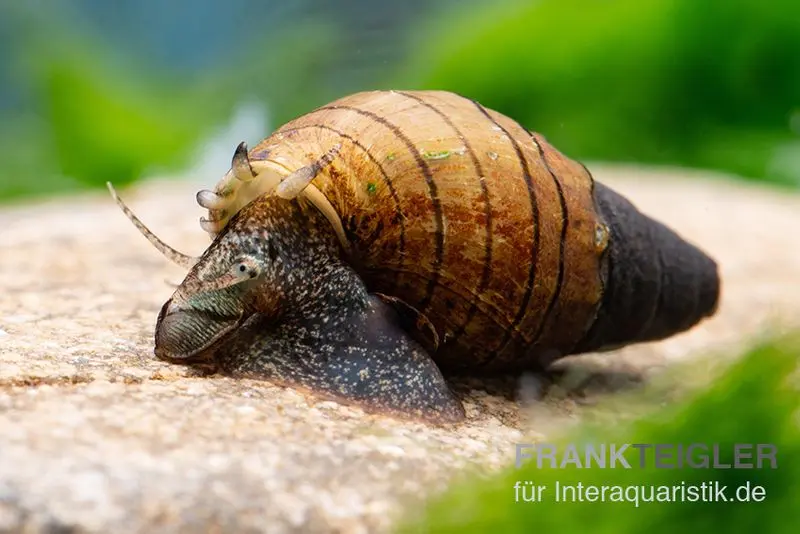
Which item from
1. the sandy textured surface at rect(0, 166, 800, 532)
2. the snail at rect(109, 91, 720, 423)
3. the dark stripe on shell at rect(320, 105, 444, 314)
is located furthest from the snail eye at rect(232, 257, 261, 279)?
the dark stripe on shell at rect(320, 105, 444, 314)

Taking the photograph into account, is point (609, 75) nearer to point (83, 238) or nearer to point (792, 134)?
point (792, 134)

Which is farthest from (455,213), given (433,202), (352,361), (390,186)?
(352,361)

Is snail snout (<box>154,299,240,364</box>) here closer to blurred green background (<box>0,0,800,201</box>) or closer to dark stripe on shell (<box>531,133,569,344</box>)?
dark stripe on shell (<box>531,133,569,344</box>)

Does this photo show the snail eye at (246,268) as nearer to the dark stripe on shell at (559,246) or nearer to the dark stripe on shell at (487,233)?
the dark stripe on shell at (487,233)

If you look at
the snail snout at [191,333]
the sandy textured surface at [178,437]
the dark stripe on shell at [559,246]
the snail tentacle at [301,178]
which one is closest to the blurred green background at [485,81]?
the sandy textured surface at [178,437]

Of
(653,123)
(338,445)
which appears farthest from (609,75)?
(338,445)

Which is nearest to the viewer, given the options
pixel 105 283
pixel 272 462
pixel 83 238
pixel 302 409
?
pixel 272 462

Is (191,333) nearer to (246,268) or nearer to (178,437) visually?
(246,268)

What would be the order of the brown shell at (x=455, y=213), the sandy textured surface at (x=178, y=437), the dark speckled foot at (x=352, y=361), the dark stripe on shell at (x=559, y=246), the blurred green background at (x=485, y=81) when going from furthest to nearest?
the blurred green background at (x=485, y=81) < the dark stripe on shell at (x=559, y=246) < the brown shell at (x=455, y=213) < the dark speckled foot at (x=352, y=361) < the sandy textured surface at (x=178, y=437)
